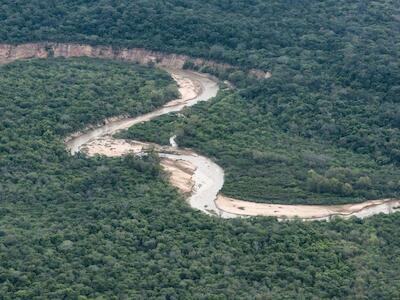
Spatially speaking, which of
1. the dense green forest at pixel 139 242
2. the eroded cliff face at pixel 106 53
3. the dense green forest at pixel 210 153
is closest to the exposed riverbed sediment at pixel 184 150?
the eroded cliff face at pixel 106 53

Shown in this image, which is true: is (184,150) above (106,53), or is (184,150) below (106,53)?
above

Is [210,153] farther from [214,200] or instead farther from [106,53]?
[106,53]

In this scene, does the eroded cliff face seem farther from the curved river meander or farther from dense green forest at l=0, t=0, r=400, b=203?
the curved river meander

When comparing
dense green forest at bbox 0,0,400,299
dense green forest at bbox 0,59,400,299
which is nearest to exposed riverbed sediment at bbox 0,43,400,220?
dense green forest at bbox 0,0,400,299

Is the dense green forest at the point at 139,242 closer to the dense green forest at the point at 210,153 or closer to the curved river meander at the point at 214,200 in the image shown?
the dense green forest at the point at 210,153

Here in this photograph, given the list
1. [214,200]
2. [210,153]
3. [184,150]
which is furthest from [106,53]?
[214,200]

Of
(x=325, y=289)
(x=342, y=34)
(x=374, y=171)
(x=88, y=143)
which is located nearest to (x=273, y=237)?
(x=325, y=289)

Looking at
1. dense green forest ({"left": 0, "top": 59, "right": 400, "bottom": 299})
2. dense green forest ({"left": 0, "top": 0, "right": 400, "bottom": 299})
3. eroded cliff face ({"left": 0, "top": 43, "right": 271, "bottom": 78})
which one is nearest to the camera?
dense green forest ({"left": 0, "top": 59, "right": 400, "bottom": 299})
